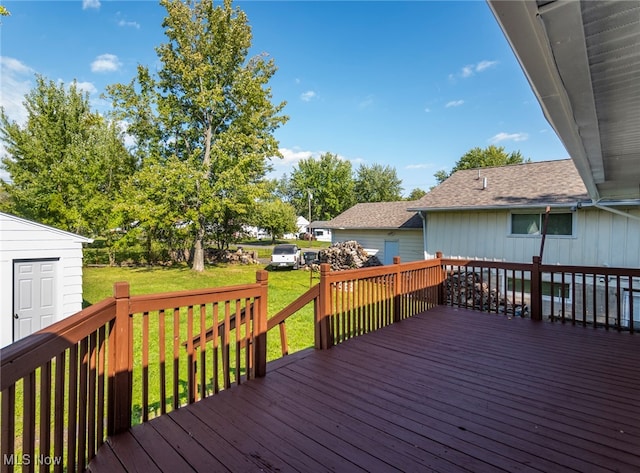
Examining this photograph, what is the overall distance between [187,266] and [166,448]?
1718cm

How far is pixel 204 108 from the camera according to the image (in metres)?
16.0

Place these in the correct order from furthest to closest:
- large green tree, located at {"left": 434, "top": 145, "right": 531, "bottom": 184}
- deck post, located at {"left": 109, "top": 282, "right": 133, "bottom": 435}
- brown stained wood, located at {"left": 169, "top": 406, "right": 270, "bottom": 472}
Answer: large green tree, located at {"left": 434, "top": 145, "right": 531, "bottom": 184} < deck post, located at {"left": 109, "top": 282, "right": 133, "bottom": 435} < brown stained wood, located at {"left": 169, "top": 406, "right": 270, "bottom": 472}

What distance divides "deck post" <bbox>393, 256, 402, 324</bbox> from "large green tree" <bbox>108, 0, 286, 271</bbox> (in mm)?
12124

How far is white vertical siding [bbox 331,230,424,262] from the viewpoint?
13805 mm

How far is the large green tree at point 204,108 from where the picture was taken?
15328 mm

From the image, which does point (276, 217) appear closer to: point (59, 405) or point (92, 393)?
point (92, 393)

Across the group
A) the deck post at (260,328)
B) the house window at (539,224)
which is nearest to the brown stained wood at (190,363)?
the deck post at (260,328)

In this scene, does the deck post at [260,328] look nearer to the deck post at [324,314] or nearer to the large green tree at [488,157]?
the deck post at [324,314]

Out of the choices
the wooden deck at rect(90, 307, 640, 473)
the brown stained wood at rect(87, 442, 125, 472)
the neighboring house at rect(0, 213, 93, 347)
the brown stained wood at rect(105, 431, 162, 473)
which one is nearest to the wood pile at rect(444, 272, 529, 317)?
the wooden deck at rect(90, 307, 640, 473)

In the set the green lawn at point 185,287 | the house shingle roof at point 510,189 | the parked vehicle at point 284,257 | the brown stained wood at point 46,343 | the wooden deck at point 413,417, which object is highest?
the house shingle roof at point 510,189

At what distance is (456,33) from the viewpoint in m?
8.13

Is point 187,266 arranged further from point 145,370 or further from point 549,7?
point 549,7

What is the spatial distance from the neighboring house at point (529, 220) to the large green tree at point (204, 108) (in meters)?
9.39

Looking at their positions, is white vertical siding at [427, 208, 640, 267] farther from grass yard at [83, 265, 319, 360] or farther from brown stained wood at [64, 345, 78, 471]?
brown stained wood at [64, 345, 78, 471]
